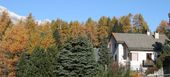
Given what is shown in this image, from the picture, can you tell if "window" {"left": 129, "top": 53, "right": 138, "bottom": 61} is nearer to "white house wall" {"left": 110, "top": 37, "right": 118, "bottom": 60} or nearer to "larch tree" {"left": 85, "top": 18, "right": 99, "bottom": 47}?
"white house wall" {"left": 110, "top": 37, "right": 118, "bottom": 60}

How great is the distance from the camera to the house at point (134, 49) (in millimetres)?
58484

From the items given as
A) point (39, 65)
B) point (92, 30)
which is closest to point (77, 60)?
point (39, 65)

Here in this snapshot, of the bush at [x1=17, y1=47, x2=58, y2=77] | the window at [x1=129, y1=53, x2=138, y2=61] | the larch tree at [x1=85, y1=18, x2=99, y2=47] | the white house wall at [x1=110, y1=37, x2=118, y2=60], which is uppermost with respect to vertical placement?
the larch tree at [x1=85, y1=18, x2=99, y2=47]

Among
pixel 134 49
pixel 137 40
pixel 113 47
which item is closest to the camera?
pixel 134 49

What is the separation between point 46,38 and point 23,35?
30.0ft

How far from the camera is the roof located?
5950 cm

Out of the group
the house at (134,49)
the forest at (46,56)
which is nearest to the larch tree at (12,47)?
the forest at (46,56)

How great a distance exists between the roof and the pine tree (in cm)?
2429

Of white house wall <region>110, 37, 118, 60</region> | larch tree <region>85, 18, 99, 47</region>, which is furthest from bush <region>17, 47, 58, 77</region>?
larch tree <region>85, 18, 99, 47</region>

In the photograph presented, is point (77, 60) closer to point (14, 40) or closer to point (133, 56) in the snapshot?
point (14, 40)

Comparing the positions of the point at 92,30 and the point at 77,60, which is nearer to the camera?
the point at 77,60

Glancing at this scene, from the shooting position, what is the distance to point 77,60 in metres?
35.1

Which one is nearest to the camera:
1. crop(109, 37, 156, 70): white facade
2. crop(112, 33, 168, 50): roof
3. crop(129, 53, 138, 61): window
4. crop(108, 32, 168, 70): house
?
crop(108, 32, 168, 70): house

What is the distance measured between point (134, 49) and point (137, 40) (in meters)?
3.19
